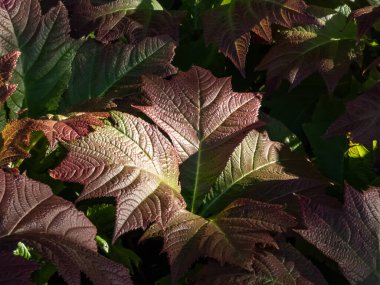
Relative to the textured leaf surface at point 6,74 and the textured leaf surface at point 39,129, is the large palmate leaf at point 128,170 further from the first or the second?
the textured leaf surface at point 6,74

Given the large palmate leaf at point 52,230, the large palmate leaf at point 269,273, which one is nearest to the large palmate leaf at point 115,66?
the large palmate leaf at point 52,230

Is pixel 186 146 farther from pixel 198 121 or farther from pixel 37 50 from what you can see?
pixel 37 50

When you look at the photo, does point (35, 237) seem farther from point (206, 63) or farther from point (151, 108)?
point (206, 63)

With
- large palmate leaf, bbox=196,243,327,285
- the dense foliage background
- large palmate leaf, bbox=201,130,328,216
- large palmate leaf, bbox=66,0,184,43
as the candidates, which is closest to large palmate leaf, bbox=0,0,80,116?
the dense foliage background

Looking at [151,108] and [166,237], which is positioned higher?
[151,108]

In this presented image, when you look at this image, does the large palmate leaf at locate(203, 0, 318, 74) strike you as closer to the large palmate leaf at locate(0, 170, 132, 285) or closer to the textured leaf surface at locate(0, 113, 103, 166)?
the textured leaf surface at locate(0, 113, 103, 166)

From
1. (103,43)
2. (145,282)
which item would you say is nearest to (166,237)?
(145,282)

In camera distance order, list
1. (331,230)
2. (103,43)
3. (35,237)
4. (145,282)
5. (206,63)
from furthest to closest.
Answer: (206,63) < (103,43) < (145,282) < (331,230) < (35,237)
